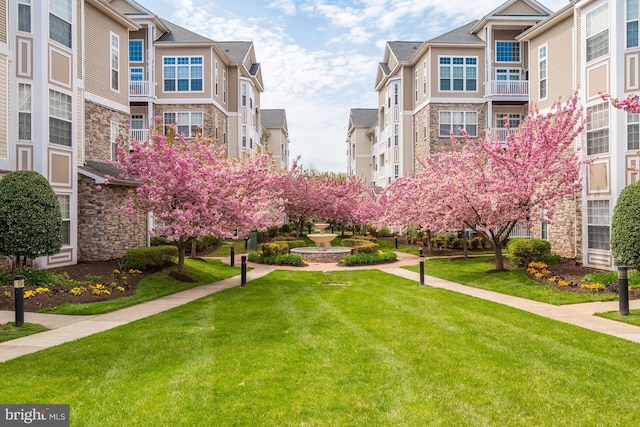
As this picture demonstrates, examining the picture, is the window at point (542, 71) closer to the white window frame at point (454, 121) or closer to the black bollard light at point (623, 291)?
the white window frame at point (454, 121)

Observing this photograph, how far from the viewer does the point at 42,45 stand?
48.6 ft

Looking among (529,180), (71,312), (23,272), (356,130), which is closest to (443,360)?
(71,312)

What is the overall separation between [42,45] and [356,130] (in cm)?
4169

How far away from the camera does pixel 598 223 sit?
55.4ft

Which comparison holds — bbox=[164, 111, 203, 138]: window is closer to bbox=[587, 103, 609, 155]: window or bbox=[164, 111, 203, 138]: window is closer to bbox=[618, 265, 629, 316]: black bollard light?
bbox=[587, 103, 609, 155]: window

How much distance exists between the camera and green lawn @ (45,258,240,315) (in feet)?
33.9

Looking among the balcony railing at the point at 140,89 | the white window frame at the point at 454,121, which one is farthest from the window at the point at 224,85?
the white window frame at the point at 454,121

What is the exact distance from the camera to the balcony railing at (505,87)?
98.3ft

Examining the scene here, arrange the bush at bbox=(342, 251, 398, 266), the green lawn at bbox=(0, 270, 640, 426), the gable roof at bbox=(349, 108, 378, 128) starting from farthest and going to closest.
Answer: the gable roof at bbox=(349, 108, 378, 128) < the bush at bbox=(342, 251, 398, 266) < the green lawn at bbox=(0, 270, 640, 426)

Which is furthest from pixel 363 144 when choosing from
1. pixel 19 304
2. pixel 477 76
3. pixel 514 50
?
pixel 19 304

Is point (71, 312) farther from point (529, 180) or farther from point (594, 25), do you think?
point (594, 25)

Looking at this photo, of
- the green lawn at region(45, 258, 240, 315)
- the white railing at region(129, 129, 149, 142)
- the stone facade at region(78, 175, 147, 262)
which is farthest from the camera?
the white railing at region(129, 129, 149, 142)

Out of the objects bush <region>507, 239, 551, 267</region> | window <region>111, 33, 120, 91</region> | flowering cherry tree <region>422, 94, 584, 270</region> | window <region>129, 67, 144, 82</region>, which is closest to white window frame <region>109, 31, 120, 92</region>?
window <region>111, 33, 120, 91</region>

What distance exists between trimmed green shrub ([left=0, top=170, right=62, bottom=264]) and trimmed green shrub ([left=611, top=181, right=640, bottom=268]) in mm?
16807
